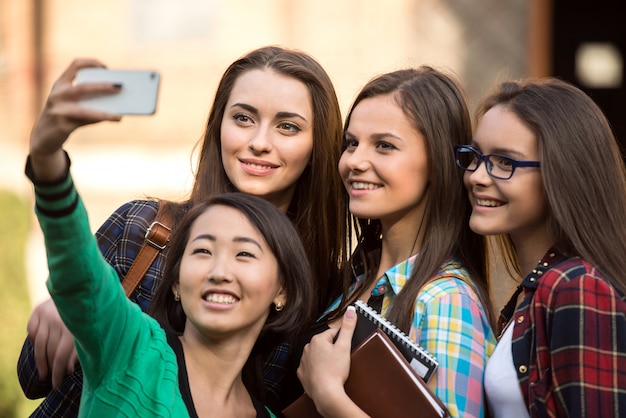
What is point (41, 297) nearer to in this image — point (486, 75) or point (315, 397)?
point (486, 75)

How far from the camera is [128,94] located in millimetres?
2041

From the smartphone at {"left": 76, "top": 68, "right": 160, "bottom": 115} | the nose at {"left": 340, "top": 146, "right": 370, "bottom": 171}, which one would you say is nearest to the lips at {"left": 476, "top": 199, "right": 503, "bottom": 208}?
the nose at {"left": 340, "top": 146, "right": 370, "bottom": 171}

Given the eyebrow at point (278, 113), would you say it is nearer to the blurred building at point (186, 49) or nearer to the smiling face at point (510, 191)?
the smiling face at point (510, 191)

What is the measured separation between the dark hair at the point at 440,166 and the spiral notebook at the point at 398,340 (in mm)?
241

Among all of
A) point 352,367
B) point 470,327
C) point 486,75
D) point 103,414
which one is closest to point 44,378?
point 103,414

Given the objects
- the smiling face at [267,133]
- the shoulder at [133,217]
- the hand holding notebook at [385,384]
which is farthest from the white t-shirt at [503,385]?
the shoulder at [133,217]

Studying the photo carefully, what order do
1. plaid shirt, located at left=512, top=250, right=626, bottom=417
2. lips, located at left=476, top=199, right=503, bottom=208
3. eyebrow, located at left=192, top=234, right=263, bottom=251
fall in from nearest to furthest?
1. plaid shirt, located at left=512, top=250, right=626, bottom=417
2. eyebrow, located at left=192, top=234, right=263, bottom=251
3. lips, located at left=476, top=199, right=503, bottom=208

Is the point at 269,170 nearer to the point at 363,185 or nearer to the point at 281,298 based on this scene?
the point at 363,185

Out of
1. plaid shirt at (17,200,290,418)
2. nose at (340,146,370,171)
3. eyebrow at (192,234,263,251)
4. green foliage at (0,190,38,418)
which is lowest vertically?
green foliage at (0,190,38,418)

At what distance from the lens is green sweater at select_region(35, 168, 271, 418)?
2.21m

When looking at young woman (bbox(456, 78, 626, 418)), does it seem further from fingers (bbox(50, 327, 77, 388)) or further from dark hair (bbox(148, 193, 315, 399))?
fingers (bbox(50, 327, 77, 388))

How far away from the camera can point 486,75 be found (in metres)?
8.80

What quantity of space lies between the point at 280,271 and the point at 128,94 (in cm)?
99

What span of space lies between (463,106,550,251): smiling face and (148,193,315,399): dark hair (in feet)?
1.75
